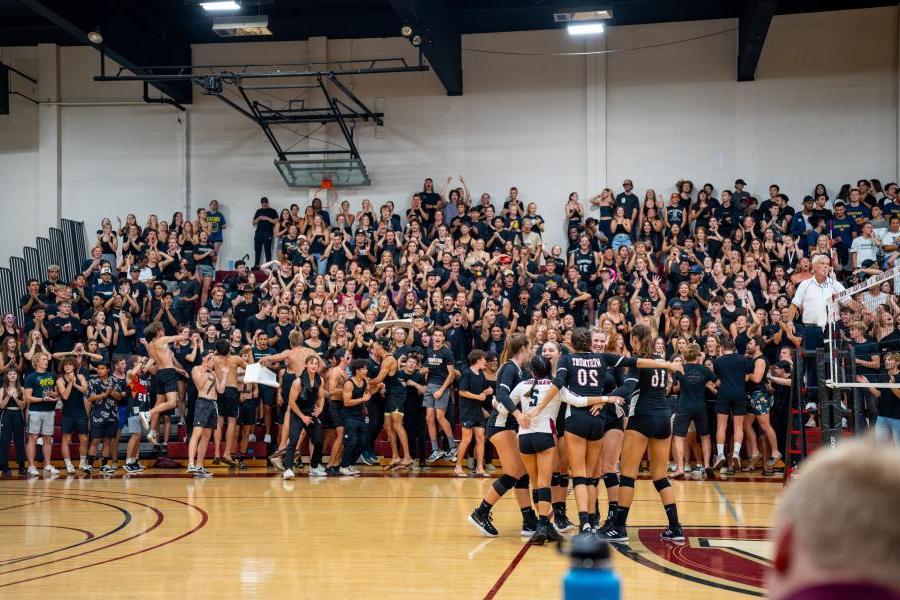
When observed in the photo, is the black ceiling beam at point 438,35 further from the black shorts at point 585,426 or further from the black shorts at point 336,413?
the black shorts at point 585,426

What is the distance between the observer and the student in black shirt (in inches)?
914

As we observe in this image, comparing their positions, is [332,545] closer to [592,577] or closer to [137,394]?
[592,577]

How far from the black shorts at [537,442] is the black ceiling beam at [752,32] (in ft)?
42.2

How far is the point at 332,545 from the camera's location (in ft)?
28.0

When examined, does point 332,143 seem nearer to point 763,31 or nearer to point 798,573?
point 763,31

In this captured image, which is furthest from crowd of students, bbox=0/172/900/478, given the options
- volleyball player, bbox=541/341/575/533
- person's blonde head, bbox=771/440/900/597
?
person's blonde head, bbox=771/440/900/597

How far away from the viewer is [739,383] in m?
13.9

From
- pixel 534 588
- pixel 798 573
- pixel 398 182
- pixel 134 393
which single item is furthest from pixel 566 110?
pixel 798 573

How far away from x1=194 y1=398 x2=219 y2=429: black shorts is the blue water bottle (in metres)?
13.8

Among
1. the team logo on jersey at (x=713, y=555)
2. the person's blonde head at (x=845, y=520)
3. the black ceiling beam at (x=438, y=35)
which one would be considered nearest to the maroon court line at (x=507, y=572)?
the team logo on jersey at (x=713, y=555)

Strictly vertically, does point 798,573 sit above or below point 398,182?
below

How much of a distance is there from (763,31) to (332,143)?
1099 centimetres

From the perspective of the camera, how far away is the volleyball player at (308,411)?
14352mm

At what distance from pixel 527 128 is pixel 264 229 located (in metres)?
7.26
